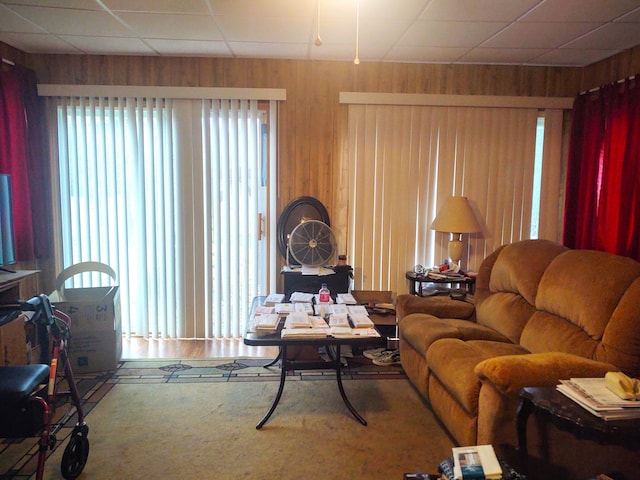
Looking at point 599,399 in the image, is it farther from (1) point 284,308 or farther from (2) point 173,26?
(2) point 173,26

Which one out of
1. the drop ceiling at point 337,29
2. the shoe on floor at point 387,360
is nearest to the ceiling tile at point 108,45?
the drop ceiling at point 337,29

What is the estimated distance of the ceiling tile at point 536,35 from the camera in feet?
9.57

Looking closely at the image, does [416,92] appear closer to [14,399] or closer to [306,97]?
[306,97]

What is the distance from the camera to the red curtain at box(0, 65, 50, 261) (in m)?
3.27

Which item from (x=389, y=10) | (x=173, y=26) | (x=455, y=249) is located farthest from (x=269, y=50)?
(x=455, y=249)

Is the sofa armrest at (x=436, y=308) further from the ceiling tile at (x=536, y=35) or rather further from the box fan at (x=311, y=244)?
the ceiling tile at (x=536, y=35)

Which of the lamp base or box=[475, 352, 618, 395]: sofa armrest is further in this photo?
the lamp base

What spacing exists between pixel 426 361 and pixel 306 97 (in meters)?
2.46

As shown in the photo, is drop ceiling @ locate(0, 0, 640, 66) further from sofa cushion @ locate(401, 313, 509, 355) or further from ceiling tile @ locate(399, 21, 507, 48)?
sofa cushion @ locate(401, 313, 509, 355)

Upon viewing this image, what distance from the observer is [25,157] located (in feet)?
11.3

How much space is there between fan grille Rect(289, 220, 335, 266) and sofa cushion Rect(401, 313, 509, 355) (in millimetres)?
894

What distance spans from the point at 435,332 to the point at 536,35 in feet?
7.49

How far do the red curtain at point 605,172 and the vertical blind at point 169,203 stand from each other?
8.93 feet

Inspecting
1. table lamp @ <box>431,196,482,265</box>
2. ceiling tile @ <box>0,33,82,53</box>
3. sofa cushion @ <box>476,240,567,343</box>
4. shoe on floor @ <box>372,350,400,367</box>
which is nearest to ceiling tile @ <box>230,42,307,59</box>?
ceiling tile @ <box>0,33,82,53</box>
